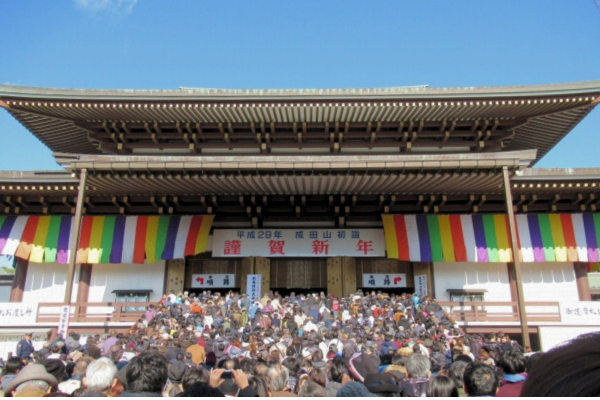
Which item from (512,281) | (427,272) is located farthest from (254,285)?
(512,281)

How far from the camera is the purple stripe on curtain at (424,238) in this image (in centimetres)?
1631

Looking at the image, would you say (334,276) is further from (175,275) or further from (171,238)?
(171,238)

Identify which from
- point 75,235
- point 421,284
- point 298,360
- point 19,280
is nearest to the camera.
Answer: point 298,360

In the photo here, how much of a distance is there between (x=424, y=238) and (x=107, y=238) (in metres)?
11.5

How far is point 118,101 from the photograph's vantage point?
15.2 meters

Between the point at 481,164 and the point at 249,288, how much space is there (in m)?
9.05

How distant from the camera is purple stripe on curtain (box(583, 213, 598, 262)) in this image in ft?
52.6

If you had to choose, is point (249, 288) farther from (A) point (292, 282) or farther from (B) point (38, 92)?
(B) point (38, 92)

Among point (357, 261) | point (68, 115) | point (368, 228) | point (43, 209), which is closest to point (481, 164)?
point (368, 228)

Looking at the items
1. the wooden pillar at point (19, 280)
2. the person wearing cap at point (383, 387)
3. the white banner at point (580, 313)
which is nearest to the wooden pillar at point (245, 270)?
the wooden pillar at point (19, 280)

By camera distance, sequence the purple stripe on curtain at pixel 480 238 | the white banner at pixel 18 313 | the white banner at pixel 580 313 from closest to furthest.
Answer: the white banner at pixel 580 313, the white banner at pixel 18 313, the purple stripe on curtain at pixel 480 238

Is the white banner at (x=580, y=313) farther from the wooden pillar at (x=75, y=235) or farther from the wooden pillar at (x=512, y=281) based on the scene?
the wooden pillar at (x=75, y=235)

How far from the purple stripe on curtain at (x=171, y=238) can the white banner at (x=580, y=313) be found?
1298 cm

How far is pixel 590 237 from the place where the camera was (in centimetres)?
1617
